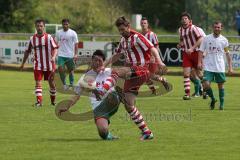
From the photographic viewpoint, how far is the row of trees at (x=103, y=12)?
44250 mm

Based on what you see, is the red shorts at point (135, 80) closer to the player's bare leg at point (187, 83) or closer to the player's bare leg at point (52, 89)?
the player's bare leg at point (52, 89)

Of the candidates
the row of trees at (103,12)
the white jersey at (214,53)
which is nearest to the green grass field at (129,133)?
the white jersey at (214,53)

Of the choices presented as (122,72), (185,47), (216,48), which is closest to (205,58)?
(216,48)

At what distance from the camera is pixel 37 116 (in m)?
17.7

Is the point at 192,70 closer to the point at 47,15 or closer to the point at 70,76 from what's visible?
the point at 70,76

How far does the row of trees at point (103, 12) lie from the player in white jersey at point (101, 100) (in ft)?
95.0

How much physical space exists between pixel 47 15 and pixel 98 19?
361 centimetres

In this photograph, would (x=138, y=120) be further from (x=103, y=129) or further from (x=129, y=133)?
(x=129, y=133)

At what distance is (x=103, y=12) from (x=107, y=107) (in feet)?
167

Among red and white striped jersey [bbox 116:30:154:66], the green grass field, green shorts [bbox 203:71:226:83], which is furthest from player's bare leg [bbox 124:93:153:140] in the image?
green shorts [bbox 203:71:226:83]

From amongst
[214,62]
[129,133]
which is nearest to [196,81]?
[214,62]

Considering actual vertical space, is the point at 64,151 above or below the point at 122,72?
below

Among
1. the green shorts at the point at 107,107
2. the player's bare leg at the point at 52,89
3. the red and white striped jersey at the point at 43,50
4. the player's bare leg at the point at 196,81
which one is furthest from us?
the player's bare leg at the point at 196,81

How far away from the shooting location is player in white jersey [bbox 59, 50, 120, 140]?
13.7 m
